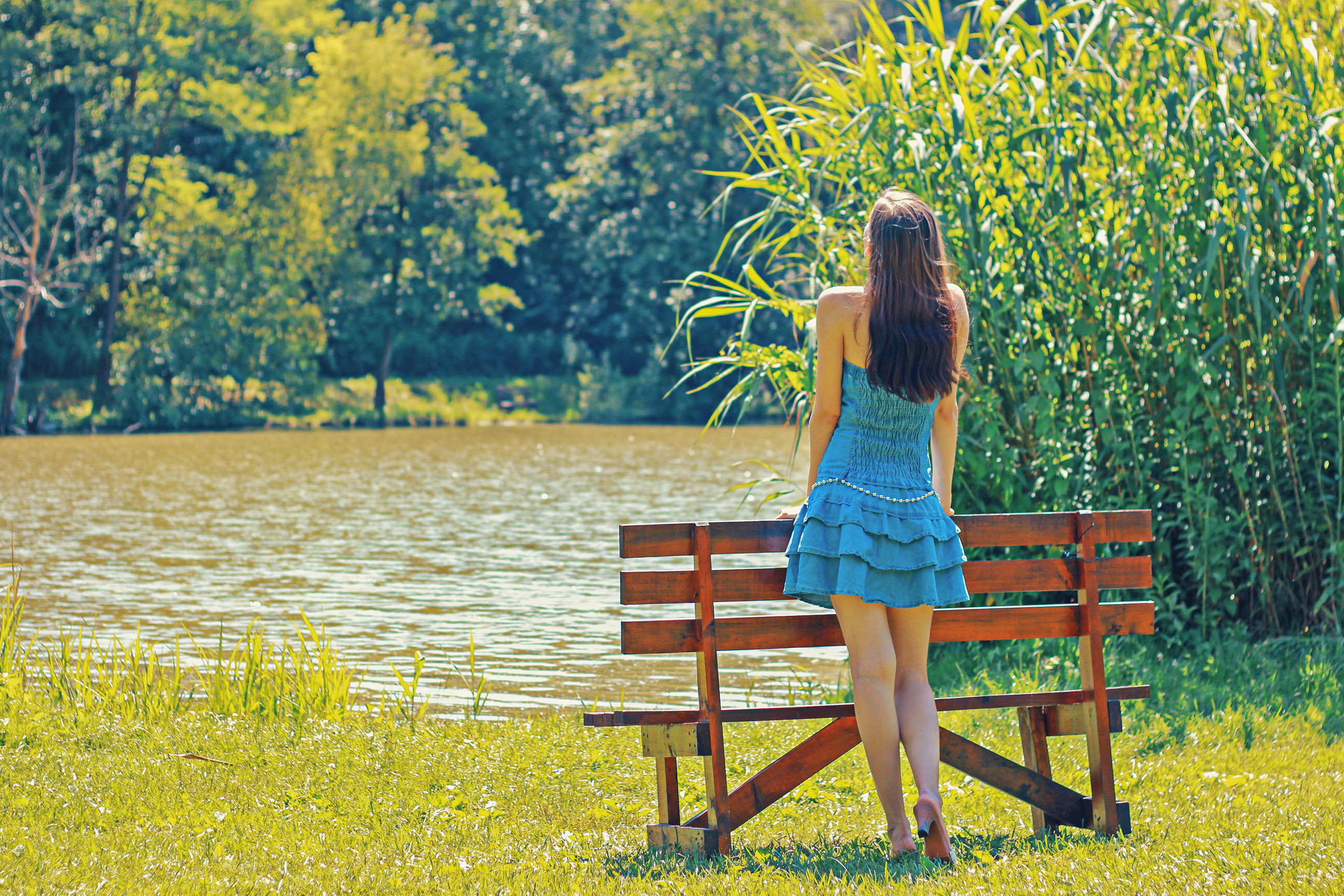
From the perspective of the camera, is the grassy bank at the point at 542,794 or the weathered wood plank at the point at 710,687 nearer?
the grassy bank at the point at 542,794

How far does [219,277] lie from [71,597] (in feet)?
88.5

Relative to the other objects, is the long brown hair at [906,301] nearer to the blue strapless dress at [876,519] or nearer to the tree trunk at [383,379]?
the blue strapless dress at [876,519]

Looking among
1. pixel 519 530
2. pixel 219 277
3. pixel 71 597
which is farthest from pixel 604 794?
pixel 219 277

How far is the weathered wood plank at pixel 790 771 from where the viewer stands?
4008 mm

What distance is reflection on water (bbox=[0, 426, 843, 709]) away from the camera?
845 cm

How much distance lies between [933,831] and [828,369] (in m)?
1.31

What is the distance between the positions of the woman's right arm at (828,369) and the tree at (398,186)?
114 ft

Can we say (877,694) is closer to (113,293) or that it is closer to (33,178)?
(33,178)

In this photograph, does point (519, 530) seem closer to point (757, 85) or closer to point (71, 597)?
point (71, 597)

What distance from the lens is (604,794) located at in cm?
508

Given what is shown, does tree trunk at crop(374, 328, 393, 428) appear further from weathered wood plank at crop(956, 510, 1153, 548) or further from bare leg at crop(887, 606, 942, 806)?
bare leg at crop(887, 606, 942, 806)

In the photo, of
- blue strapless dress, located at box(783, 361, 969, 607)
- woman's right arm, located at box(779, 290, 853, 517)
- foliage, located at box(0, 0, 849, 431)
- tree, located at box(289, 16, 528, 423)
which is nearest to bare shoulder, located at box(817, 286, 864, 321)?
woman's right arm, located at box(779, 290, 853, 517)

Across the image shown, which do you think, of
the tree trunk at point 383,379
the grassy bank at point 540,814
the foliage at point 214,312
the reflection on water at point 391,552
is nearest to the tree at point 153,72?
the foliage at point 214,312

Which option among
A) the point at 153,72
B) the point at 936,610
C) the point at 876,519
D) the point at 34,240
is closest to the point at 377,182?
the point at 153,72
